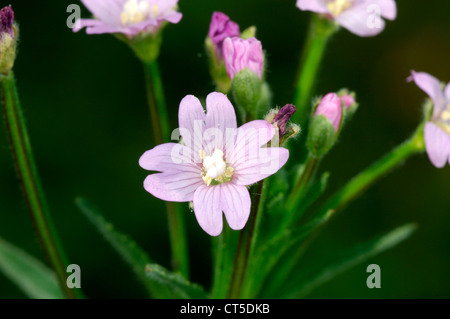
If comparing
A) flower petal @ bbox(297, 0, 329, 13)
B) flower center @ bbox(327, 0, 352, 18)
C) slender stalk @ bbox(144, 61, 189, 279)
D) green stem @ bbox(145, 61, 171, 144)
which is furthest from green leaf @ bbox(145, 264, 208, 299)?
flower center @ bbox(327, 0, 352, 18)

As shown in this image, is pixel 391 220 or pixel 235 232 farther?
pixel 391 220

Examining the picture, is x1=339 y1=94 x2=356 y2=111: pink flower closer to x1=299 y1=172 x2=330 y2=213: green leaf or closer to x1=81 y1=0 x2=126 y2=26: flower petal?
x1=299 y1=172 x2=330 y2=213: green leaf

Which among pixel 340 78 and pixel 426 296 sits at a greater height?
pixel 340 78

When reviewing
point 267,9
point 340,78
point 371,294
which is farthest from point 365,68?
point 371,294

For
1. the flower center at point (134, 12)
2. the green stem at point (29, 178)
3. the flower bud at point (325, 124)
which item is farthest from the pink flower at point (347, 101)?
the green stem at point (29, 178)

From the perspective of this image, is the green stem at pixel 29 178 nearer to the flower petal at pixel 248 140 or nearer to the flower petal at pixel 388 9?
the flower petal at pixel 248 140
